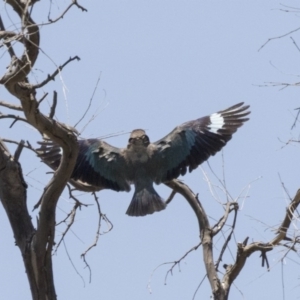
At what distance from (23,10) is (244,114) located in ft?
11.0

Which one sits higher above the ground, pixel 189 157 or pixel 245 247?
pixel 189 157

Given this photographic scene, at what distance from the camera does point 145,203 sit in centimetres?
649

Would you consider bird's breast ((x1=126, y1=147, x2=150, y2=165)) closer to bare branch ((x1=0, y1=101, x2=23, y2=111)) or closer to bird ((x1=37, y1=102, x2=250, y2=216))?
bird ((x1=37, y1=102, x2=250, y2=216))

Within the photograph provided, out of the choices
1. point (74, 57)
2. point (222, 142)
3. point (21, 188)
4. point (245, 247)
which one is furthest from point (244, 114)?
point (74, 57)

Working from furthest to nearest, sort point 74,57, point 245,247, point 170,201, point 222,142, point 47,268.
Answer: point 222,142, point 170,201, point 245,247, point 47,268, point 74,57

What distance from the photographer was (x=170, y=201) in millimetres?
6188

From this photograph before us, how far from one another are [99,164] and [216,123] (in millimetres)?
1028

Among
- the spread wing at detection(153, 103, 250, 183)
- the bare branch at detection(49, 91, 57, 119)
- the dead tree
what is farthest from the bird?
the bare branch at detection(49, 91, 57, 119)

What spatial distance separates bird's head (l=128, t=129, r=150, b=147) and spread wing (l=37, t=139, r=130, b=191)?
166 mm

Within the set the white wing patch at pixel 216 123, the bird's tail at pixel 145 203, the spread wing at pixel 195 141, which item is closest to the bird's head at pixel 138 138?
the spread wing at pixel 195 141

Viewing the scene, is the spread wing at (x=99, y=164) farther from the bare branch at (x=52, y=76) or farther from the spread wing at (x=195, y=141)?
the bare branch at (x=52, y=76)

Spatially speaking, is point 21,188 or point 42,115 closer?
point 42,115

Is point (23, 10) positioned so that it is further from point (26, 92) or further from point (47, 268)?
point (47, 268)

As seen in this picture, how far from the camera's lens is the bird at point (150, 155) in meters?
6.55
